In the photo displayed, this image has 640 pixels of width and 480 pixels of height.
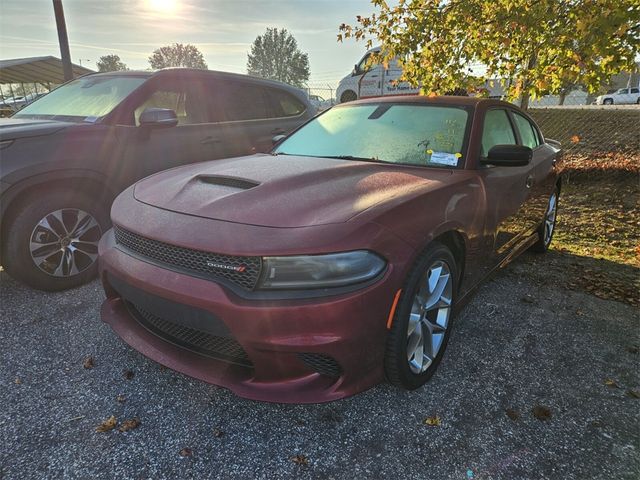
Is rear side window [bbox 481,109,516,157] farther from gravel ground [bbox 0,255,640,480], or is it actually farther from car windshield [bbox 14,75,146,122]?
car windshield [bbox 14,75,146,122]

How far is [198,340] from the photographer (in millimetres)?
2004

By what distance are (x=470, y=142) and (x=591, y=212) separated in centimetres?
476

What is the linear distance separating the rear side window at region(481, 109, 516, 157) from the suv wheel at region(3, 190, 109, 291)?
122 inches

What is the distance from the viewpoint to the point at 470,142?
2820 millimetres

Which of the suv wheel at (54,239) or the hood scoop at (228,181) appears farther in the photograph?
the suv wheel at (54,239)

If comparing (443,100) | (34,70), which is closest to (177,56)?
(34,70)

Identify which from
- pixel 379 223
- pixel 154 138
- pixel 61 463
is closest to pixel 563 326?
pixel 379 223

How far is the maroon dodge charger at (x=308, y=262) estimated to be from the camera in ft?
5.84

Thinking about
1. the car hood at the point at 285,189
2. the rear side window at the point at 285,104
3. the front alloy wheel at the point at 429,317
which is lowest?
the front alloy wheel at the point at 429,317

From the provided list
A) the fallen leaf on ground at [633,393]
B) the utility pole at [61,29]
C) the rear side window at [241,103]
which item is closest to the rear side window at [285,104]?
the rear side window at [241,103]

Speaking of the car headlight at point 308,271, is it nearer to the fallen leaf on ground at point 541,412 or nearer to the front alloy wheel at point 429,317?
the front alloy wheel at point 429,317

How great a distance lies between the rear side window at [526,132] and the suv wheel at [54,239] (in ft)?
12.2

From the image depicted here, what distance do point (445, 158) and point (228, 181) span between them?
1.40 m

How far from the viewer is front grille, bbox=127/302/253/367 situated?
6.29 feet
